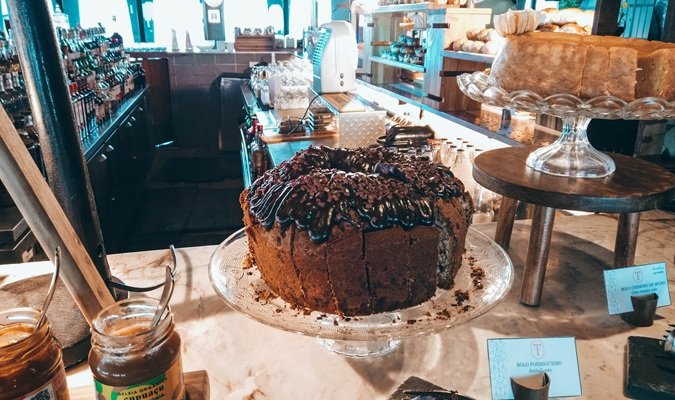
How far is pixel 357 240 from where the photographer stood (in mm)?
952

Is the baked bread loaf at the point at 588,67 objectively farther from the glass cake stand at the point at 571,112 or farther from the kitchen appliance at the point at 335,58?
the kitchen appliance at the point at 335,58

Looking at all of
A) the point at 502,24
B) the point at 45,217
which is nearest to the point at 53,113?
the point at 45,217

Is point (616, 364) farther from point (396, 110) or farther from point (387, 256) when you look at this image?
point (396, 110)

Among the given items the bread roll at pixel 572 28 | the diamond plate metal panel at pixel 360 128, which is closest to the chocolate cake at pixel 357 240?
the bread roll at pixel 572 28

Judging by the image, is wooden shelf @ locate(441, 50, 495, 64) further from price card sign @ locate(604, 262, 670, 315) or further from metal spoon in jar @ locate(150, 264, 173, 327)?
metal spoon in jar @ locate(150, 264, 173, 327)

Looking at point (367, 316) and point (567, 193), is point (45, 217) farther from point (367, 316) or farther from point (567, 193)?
point (567, 193)

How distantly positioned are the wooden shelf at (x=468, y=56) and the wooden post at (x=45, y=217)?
6.24ft

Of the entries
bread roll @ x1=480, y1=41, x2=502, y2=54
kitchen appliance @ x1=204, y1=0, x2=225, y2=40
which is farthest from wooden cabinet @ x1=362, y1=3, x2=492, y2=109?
kitchen appliance @ x1=204, y1=0, x2=225, y2=40

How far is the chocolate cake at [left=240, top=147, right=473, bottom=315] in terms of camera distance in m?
0.95

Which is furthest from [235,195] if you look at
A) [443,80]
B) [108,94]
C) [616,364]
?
[616,364]

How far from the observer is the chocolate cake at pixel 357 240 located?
3.12 ft

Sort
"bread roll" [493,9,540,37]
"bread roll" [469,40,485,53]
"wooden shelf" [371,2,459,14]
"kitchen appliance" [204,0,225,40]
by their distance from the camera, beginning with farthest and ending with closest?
"kitchen appliance" [204,0,225,40] → "wooden shelf" [371,2,459,14] → "bread roll" [469,40,485,53] → "bread roll" [493,9,540,37]

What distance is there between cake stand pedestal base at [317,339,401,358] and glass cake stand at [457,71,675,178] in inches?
22.2

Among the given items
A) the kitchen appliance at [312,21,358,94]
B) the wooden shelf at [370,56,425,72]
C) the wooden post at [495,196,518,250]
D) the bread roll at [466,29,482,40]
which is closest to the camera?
the wooden post at [495,196,518,250]
